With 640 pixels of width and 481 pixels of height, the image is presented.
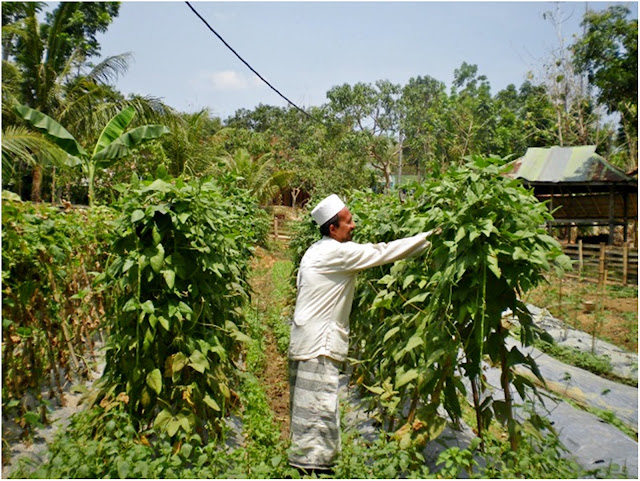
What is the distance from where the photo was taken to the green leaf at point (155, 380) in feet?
11.1

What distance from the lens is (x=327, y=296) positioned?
3646 mm

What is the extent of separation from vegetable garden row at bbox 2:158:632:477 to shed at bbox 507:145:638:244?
1451 centimetres

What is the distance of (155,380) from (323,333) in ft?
3.52

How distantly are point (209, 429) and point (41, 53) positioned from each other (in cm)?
1458

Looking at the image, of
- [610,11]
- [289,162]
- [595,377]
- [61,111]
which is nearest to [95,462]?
[595,377]

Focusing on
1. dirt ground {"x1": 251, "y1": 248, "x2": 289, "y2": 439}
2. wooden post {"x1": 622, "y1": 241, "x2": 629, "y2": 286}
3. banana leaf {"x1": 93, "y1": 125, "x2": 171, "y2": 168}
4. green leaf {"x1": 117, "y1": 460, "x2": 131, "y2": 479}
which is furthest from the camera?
wooden post {"x1": 622, "y1": 241, "x2": 629, "y2": 286}

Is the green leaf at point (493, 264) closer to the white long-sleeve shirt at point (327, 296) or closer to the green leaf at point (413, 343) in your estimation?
the green leaf at point (413, 343)

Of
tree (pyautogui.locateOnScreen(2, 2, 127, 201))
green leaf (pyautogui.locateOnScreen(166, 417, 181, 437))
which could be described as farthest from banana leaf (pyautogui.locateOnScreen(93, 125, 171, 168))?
tree (pyautogui.locateOnScreen(2, 2, 127, 201))

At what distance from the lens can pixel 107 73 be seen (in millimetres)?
15398

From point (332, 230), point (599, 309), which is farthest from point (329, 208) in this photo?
point (599, 309)

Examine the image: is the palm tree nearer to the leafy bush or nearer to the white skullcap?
the leafy bush

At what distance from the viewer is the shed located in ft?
55.3

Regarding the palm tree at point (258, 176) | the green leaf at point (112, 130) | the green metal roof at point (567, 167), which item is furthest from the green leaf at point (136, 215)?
the palm tree at point (258, 176)

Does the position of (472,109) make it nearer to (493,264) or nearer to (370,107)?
(370,107)
